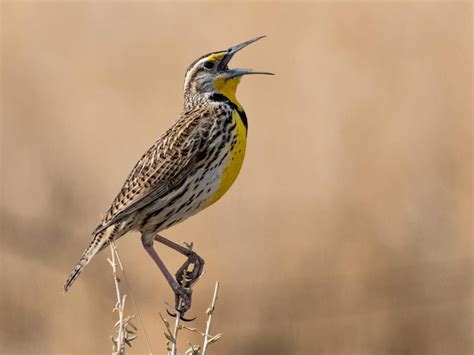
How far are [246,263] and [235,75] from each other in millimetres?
3080

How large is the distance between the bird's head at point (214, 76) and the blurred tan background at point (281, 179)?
2682 mm

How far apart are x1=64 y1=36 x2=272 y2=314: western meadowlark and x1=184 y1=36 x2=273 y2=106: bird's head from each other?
11 cm

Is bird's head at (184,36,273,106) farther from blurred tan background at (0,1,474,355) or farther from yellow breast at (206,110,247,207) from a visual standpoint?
blurred tan background at (0,1,474,355)

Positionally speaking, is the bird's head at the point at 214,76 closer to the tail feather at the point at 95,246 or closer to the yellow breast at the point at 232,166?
the yellow breast at the point at 232,166

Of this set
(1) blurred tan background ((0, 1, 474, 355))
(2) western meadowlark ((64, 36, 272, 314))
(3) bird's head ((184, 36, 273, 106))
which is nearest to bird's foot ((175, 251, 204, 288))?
(2) western meadowlark ((64, 36, 272, 314))

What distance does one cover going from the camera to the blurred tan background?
7516mm

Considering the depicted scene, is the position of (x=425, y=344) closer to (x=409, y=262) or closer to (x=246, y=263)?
(x=409, y=262)

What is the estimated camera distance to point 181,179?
15.0 ft

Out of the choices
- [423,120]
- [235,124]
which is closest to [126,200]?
[235,124]

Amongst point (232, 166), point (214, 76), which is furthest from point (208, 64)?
point (232, 166)

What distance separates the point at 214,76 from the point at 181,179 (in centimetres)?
50

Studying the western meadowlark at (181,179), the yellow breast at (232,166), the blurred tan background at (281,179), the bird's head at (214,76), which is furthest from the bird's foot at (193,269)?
the blurred tan background at (281,179)

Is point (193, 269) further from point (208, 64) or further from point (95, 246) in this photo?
point (208, 64)

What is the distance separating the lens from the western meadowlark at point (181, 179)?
450 centimetres
